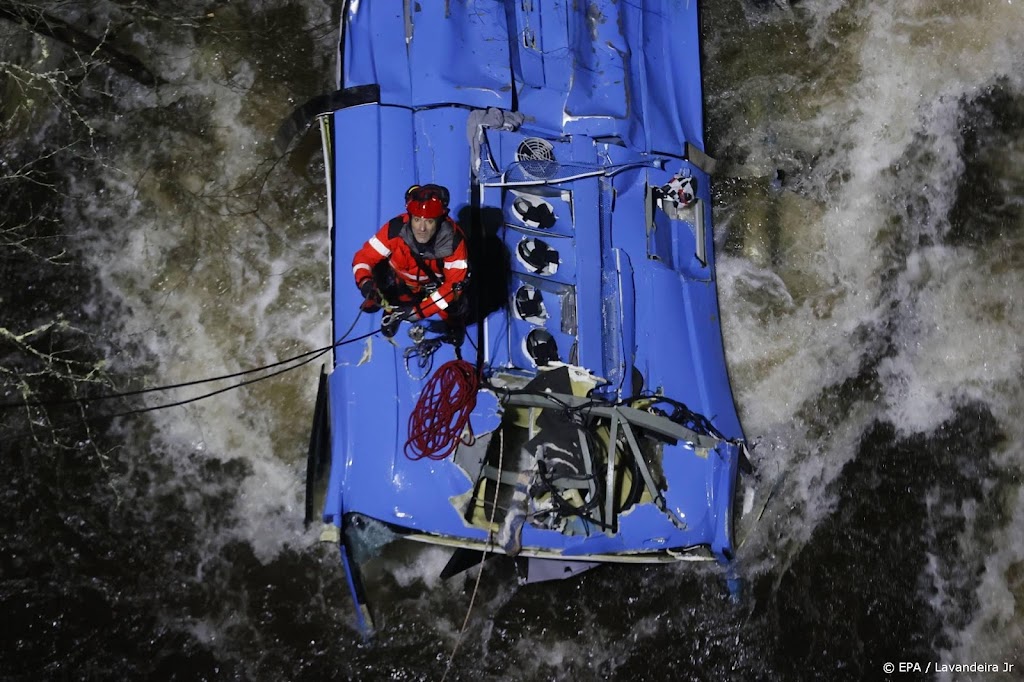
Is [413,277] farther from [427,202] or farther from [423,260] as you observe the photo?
[427,202]

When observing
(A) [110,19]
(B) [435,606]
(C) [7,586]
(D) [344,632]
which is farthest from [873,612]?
(A) [110,19]

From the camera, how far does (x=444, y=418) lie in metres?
4.25

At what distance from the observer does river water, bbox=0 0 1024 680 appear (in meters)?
5.36

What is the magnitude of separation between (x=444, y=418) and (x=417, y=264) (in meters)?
0.77

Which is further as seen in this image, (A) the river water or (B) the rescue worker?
(A) the river water

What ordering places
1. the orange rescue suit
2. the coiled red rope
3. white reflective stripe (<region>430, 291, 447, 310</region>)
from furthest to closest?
the coiled red rope < white reflective stripe (<region>430, 291, 447, 310</region>) < the orange rescue suit

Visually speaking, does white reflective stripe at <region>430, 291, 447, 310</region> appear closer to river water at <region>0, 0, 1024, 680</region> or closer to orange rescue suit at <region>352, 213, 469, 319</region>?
orange rescue suit at <region>352, 213, 469, 319</region>

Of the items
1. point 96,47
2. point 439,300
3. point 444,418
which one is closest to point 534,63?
point 439,300

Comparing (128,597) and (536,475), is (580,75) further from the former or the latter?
(128,597)

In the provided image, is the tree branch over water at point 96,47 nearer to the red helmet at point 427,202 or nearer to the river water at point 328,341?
the river water at point 328,341

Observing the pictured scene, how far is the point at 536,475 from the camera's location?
430 centimetres

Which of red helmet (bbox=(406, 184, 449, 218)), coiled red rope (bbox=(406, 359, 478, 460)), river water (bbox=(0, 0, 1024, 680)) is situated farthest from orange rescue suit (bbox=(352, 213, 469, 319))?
river water (bbox=(0, 0, 1024, 680))

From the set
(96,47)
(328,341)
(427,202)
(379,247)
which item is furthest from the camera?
(96,47)

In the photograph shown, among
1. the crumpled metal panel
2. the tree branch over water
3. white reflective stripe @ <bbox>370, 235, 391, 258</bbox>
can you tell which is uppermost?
the tree branch over water
